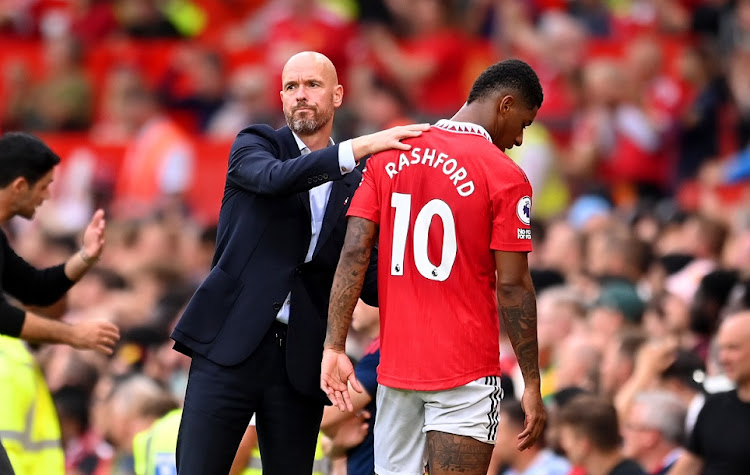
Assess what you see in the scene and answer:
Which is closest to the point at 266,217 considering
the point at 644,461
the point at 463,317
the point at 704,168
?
the point at 463,317

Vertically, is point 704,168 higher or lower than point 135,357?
higher

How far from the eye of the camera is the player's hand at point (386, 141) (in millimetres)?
5746

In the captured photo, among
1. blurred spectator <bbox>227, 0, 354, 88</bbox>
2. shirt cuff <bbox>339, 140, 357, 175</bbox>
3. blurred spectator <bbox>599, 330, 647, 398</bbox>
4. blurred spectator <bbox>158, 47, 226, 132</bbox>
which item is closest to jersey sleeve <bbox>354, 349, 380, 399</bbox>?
shirt cuff <bbox>339, 140, 357, 175</bbox>

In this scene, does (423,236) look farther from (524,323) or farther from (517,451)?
(517,451)

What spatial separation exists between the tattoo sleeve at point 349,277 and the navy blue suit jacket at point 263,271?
10.4 inches

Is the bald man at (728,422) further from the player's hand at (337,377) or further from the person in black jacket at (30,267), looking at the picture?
the person in black jacket at (30,267)

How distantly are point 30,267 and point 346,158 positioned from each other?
2274 mm

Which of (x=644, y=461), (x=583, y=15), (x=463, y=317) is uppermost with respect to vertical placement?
(x=583, y=15)

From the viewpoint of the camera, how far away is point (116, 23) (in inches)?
753

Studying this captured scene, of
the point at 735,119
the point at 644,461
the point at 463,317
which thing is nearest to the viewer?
the point at 463,317

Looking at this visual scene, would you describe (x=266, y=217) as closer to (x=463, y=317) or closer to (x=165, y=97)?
(x=463, y=317)

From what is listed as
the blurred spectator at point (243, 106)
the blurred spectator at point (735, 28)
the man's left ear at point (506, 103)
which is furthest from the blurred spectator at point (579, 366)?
the blurred spectator at point (243, 106)

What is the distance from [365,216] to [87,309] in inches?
282

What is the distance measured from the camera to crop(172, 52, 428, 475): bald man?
5988 millimetres
